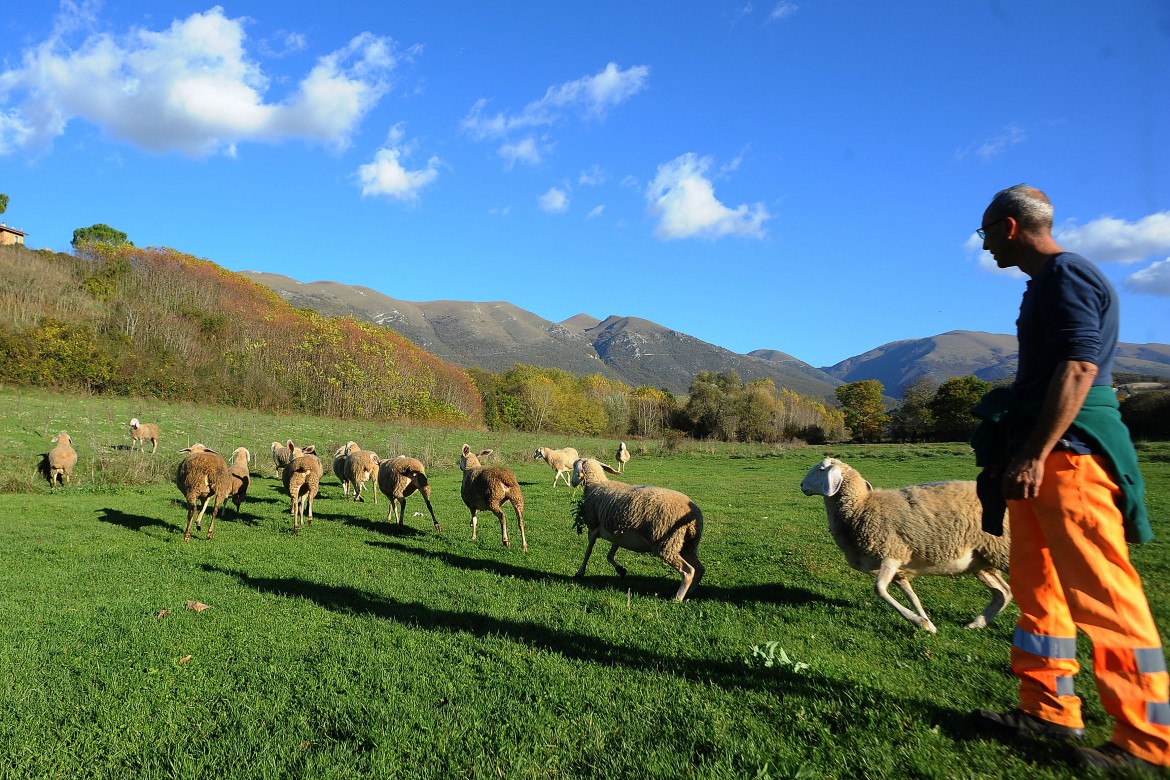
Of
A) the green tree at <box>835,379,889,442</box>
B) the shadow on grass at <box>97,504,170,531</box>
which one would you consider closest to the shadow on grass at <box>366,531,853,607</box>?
the shadow on grass at <box>97,504,170,531</box>

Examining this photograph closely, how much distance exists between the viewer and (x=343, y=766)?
3.92 metres

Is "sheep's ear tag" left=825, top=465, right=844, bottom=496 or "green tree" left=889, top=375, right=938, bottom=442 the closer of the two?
"sheep's ear tag" left=825, top=465, right=844, bottom=496

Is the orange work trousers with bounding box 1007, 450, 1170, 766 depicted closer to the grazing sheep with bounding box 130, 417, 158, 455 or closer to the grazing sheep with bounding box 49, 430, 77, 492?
the grazing sheep with bounding box 49, 430, 77, 492

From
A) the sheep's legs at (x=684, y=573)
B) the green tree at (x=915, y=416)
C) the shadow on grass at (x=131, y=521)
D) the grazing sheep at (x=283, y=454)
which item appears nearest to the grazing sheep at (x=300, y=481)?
the shadow on grass at (x=131, y=521)

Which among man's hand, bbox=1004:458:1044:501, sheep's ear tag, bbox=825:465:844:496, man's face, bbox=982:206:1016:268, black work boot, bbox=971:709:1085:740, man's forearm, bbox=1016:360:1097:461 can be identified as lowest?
black work boot, bbox=971:709:1085:740

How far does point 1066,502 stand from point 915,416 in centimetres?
7924

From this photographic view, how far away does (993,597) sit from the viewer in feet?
21.6

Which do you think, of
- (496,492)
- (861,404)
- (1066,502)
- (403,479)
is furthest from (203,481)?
(861,404)

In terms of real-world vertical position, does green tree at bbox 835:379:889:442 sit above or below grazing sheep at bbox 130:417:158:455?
above

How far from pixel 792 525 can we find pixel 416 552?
898 cm

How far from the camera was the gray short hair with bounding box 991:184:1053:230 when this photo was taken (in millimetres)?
3486

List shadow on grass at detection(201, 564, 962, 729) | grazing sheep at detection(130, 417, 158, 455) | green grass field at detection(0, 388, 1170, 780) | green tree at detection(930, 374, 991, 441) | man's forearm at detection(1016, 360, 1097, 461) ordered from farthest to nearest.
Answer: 1. green tree at detection(930, 374, 991, 441)
2. grazing sheep at detection(130, 417, 158, 455)
3. shadow on grass at detection(201, 564, 962, 729)
4. green grass field at detection(0, 388, 1170, 780)
5. man's forearm at detection(1016, 360, 1097, 461)

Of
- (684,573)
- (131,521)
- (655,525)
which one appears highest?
(655,525)

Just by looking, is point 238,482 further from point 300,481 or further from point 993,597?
point 993,597
